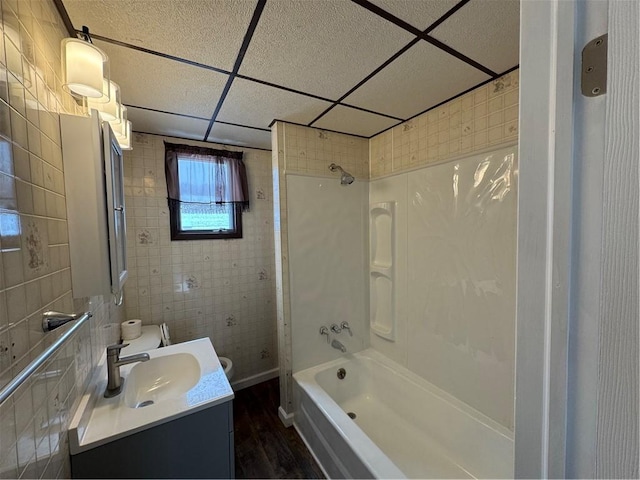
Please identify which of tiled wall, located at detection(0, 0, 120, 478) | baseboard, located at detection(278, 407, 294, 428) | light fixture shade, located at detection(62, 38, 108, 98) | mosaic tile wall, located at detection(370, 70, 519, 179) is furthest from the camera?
baseboard, located at detection(278, 407, 294, 428)

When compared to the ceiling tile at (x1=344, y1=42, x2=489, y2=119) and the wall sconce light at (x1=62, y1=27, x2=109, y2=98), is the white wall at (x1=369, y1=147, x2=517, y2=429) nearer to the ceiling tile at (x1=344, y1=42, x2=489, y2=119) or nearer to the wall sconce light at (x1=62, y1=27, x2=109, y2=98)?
the ceiling tile at (x1=344, y1=42, x2=489, y2=119)

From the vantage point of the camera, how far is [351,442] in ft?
4.32

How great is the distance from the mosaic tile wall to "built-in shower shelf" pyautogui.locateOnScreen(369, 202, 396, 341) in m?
0.33

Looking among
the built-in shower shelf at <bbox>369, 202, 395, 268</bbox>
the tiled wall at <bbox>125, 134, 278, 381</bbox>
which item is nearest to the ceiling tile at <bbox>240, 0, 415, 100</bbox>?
the built-in shower shelf at <bbox>369, 202, 395, 268</bbox>

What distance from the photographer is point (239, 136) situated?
6.81ft

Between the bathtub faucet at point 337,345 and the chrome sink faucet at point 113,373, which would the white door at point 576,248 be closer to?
the chrome sink faucet at point 113,373

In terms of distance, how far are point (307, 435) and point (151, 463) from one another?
1.06 meters

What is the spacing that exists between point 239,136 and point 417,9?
1.53 m

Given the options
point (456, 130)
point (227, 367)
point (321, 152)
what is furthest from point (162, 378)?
Answer: point (456, 130)

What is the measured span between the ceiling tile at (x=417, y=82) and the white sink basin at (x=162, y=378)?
5.78ft

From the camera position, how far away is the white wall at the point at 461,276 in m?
1.37

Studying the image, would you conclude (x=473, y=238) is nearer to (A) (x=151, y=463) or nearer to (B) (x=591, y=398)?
(B) (x=591, y=398)

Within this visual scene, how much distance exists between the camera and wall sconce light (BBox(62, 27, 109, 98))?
2.75ft

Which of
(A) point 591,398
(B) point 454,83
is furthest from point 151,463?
(B) point 454,83
